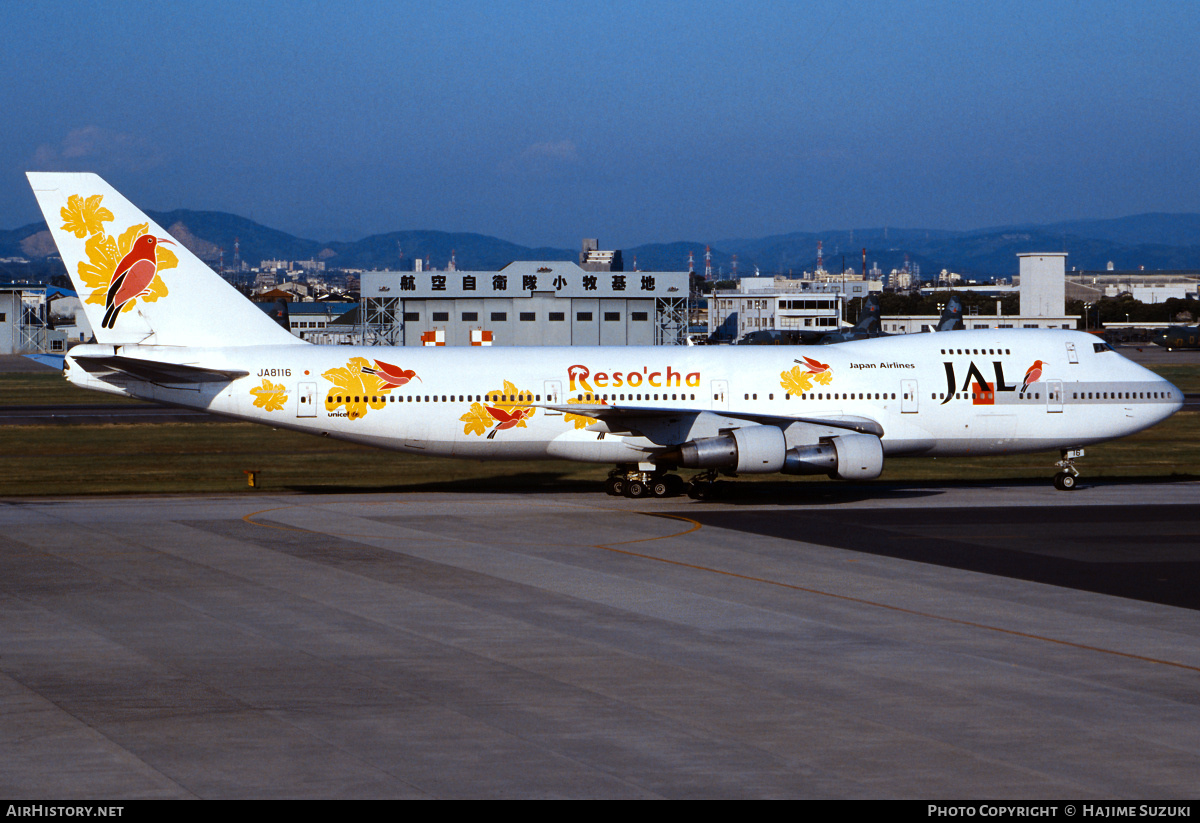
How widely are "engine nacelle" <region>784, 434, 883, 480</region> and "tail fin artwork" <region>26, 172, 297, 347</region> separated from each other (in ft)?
51.1

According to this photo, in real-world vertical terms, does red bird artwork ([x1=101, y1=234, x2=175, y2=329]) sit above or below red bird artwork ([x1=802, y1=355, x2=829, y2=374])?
above

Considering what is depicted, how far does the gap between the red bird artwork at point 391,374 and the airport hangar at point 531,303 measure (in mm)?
88115

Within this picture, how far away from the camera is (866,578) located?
24109 mm

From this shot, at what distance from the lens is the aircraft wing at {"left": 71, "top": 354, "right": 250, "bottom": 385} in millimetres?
33500

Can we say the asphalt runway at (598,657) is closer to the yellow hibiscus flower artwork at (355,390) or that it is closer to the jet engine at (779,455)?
the jet engine at (779,455)

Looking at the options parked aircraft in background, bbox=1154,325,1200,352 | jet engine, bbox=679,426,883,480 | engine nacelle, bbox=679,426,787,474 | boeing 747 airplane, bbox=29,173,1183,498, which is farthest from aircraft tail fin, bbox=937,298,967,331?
engine nacelle, bbox=679,426,787,474

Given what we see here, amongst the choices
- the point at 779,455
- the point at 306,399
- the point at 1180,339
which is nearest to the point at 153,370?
the point at 306,399

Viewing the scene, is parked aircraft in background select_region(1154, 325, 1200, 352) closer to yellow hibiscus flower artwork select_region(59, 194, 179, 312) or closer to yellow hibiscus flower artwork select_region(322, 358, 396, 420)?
yellow hibiscus flower artwork select_region(322, 358, 396, 420)

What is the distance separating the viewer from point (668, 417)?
35875mm

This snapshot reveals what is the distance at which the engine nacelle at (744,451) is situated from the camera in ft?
112

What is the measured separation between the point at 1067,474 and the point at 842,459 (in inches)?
356

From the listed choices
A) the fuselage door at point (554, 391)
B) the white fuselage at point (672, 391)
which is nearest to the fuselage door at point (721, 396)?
the white fuselage at point (672, 391)

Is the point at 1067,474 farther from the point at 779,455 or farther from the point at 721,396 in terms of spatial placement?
the point at 721,396

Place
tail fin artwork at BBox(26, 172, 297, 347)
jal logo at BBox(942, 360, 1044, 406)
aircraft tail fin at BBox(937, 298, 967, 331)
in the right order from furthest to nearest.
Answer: aircraft tail fin at BBox(937, 298, 967, 331) < jal logo at BBox(942, 360, 1044, 406) < tail fin artwork at BBox(26, 172, 297, 347)
